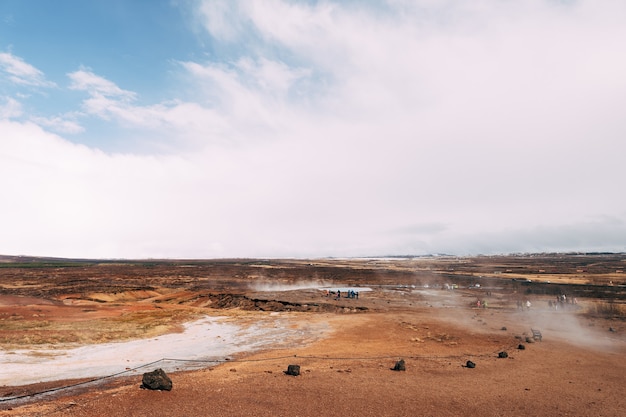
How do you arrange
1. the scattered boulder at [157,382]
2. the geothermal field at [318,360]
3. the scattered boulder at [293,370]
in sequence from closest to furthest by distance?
the geothermal field at [318,360] → the scattered boulder at [157,382] → the scattered boulder at [293,370]

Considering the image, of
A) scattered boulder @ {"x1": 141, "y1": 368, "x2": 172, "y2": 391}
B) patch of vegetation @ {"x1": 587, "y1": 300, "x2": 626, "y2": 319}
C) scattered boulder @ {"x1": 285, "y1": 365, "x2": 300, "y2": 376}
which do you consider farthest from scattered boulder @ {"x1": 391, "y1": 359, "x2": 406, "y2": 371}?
patch of vegetation @ {"x1": 587, "y1": 300, "x2": 626, "y2": 319}

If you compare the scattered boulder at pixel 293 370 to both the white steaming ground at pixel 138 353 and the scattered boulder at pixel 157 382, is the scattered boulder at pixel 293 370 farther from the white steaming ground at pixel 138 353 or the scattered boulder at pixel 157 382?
the white steaming ground at pixel 138 353

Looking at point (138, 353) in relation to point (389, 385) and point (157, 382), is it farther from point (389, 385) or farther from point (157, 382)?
point (389, 385)

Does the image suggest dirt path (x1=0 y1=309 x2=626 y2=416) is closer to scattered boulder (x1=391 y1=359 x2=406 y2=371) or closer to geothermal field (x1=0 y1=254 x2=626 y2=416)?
geothermal field (x1=0 y1=254 x2=626 y2=416)

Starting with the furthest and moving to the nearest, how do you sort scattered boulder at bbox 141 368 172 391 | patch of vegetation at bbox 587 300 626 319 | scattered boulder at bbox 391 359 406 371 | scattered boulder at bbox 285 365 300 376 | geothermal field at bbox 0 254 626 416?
patch of vegetation at bbox 587 300 626 319 → scattered boulder at bbox 391 359 406 371 → scattered boulder at bbox 285 365 300 376 → scattered boulder at bbox 141 368 172 391 → geothermal field at bbox 0 254 626 416

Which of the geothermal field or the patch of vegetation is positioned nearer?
the geothermal field

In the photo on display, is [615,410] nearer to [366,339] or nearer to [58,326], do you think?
[366,339]

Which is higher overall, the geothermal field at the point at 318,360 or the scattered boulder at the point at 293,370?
the scattered boulder at the point at 293,370


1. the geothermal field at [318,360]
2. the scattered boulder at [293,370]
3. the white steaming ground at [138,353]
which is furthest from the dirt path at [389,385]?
the white steaming ground at [138,353]

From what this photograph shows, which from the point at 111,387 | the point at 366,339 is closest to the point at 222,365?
the point at 111,387

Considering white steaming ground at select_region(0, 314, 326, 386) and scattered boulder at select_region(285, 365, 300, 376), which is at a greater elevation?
scattered boulder at select_region(285, 365, 300, 376)

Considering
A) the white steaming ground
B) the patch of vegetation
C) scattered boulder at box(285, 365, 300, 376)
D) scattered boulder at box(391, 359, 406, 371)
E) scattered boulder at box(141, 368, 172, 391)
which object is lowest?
the patch of vegetation

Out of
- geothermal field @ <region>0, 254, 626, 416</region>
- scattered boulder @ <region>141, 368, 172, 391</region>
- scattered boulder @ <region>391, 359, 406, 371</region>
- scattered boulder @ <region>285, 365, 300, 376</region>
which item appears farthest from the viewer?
scattered boulder @ <region>391, 359, 406, 371</region>

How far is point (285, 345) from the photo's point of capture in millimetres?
25938
